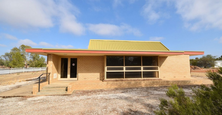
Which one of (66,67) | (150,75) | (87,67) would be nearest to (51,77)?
(66,67)

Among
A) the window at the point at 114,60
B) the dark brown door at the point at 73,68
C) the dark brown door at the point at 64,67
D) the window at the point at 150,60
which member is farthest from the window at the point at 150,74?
the dark brown door at the point at 64,67

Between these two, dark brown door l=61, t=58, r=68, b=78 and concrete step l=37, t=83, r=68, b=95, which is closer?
concrete step l=37, t=83, r=68, b=95

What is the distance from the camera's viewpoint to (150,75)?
9.56 meters

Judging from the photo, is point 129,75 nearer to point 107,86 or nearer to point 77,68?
point 107,86

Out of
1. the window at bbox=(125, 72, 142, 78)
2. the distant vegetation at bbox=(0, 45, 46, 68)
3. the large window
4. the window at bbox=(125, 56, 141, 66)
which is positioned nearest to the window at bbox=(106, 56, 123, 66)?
the large window

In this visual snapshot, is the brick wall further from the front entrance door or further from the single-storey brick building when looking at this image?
the front entrance door

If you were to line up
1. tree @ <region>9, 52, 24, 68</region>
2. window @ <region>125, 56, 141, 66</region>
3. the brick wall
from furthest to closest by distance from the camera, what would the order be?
tree @ <region>9, 52, 24, 68</region> → the brick wall → window @ <region>125, 56, 141, 66</region>

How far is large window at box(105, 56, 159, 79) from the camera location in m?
8.98

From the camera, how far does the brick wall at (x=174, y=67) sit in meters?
10.5

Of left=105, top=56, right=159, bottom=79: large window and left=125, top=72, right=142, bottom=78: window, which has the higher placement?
left=105, top=56, right=159, bottom=79: large window

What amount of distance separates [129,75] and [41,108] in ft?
22.0

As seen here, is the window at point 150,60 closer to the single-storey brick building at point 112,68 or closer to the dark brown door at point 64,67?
the single-storey brick building at point 112,68

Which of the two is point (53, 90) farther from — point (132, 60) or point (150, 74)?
point (150, 74)

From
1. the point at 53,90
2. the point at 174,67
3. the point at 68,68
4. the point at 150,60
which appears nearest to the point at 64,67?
the point at 68,68
